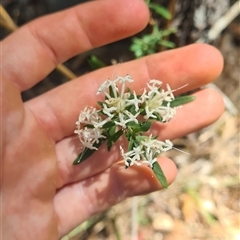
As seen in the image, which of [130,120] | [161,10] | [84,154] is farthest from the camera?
[161,10]

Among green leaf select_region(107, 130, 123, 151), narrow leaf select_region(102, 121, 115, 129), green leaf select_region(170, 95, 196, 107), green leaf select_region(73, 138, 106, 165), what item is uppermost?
narrow leaf select_region(102, 121, 115, 129)

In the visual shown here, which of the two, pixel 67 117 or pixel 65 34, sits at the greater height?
pixel 65 34

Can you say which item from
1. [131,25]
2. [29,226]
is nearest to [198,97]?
[131,25]

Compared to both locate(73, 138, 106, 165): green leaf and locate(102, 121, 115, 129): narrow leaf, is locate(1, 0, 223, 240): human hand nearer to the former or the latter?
locate(73, 138, 106, 165): green leaf

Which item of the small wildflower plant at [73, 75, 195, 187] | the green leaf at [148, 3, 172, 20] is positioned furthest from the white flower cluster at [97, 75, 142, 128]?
the green leaf at [148, 3, 172, 20]

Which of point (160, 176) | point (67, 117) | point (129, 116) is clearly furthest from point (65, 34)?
point (160, 176)

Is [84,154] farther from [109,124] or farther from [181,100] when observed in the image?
[181,100]

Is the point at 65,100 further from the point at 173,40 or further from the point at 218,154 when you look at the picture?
the point at 218,154
